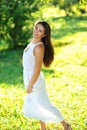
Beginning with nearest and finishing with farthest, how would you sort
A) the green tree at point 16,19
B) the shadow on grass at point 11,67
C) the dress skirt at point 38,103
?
1. the dress skirt at point 38,103
2. the shadow on grass at point 11,67
3. the green tree at point 16,19

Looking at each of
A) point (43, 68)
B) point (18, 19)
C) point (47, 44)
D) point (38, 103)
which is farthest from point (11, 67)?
point (47, 44)

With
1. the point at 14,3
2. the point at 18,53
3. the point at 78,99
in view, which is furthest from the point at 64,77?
the point at 14,3

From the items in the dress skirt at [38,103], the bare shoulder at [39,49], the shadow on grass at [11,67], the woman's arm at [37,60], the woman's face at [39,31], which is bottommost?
the shadow on grass at [11,67]

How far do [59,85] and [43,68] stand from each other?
12.8 feet

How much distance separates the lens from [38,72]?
6.88 m

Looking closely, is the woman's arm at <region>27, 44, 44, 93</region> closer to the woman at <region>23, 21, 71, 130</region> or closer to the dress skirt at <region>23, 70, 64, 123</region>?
the woman at <region>23, 21, 71, 130</region>

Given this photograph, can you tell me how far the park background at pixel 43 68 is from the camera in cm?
902

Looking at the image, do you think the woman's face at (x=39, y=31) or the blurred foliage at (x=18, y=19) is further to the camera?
the blurred foliage at (x=18, y=19)

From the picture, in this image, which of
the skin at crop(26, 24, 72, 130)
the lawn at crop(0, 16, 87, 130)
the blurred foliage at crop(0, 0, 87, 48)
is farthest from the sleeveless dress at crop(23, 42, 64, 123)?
the blurred foliage at crop(0, 0, 87, 48)

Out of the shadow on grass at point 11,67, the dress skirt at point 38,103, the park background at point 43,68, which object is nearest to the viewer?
the dress skirt at point 38,103

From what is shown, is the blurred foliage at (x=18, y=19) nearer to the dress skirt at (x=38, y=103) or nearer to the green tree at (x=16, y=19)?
the green tree at (x=16, y=19)

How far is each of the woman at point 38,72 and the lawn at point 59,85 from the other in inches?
41.4

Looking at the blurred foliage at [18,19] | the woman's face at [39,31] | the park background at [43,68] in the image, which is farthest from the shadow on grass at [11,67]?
the woman's face at [39,31]

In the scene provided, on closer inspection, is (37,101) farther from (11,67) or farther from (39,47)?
(11,67)
